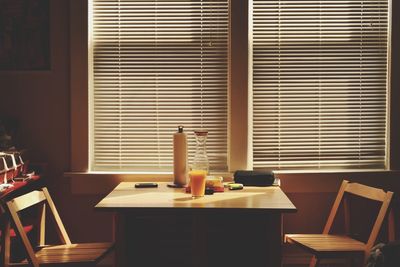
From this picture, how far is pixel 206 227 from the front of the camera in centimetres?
272

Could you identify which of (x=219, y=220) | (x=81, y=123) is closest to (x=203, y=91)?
(x=81, y=123)

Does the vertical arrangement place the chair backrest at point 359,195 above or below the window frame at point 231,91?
below

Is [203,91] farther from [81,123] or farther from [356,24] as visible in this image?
[356,24]

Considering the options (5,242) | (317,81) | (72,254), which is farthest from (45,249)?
(317,81)

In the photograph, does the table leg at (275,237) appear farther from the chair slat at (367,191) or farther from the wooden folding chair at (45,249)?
the wooden folding chair at (45,249)

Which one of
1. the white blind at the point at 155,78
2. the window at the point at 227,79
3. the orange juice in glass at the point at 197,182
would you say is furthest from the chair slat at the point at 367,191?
the orange juice in glass at the point at 197,182

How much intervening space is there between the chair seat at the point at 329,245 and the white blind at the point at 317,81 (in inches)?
24.3

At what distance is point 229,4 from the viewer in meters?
3.59

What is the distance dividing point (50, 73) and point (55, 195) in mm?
837

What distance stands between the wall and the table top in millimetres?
495

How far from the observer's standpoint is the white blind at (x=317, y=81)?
3.64 metres

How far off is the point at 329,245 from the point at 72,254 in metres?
1.45

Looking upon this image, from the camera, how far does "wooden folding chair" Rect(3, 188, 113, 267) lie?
8.79 feet

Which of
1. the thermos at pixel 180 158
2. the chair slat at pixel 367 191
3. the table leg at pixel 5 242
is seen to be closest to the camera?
the table leg at pixel 5 242
